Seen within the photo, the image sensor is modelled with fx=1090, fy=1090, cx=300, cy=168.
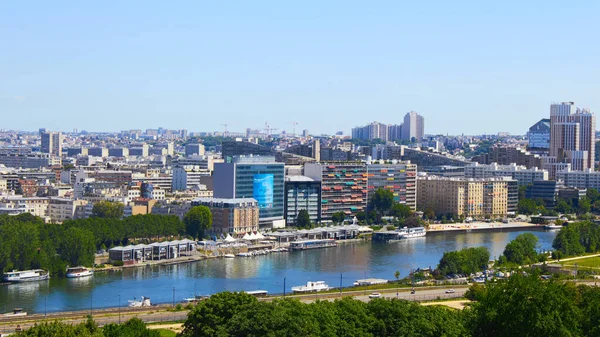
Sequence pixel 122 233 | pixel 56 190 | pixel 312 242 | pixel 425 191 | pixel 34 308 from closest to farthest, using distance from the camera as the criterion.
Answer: pixel 34 308
pixel 122 233
pixel 312 242
pixel 56 190
pixel 425 191

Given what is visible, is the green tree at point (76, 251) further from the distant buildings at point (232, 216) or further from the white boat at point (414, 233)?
the white boat at point (414, 233)

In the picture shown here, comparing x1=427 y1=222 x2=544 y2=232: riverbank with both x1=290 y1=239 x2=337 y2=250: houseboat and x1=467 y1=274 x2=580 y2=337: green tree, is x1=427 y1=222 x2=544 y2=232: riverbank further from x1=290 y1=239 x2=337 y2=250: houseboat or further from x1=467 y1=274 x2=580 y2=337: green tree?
x1=467 y1=274 x2=580 y2=337: green tree

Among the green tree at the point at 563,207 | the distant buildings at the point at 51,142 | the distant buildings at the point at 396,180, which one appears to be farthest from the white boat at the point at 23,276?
the distant buildings at the point at 51,142

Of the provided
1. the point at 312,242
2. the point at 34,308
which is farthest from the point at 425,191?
the point at 34,308

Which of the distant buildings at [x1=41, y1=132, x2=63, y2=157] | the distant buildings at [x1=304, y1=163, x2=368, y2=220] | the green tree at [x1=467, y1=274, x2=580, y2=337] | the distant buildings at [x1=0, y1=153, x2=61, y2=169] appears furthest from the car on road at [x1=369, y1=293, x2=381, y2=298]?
the distant buildings at [x1=41, y1=132, x2=63, y2=157]

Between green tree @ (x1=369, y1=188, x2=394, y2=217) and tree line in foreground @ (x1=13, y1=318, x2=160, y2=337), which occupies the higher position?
green tree @ (x1=369, y1=188, x2=394, y2=217)

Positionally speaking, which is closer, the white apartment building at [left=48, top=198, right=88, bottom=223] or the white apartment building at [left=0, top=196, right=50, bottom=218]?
the white apartment building at [left=0, top=196, right=50, bottom=218]

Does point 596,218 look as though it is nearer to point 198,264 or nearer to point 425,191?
point 425,191

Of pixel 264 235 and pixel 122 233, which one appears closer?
pixel 122 233
